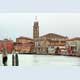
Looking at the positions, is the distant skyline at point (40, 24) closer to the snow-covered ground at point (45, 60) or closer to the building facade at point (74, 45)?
the building facade at point (74, 45)

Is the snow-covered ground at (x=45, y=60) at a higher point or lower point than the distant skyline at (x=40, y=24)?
lower

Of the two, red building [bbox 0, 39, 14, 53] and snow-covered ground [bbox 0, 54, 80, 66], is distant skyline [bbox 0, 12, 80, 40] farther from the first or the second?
snow-covered ground [bbox 0, 54, 80, 66]

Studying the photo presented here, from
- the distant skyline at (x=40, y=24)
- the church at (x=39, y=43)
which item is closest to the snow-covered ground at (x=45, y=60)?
the church at (x=39, y=43)

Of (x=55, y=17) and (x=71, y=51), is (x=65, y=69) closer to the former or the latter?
(x=71, y=51)

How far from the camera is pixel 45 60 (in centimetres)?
373

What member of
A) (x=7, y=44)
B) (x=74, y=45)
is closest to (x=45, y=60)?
(x=74, y=45)

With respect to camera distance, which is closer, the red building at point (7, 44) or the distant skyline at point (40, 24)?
the distant skyline at point (40, 24)

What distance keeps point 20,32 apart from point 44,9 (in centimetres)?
59

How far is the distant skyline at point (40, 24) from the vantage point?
368cm

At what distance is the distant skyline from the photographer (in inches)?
145

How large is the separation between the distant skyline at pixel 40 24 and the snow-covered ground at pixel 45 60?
369 mm

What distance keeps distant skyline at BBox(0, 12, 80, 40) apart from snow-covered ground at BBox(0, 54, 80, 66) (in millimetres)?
369

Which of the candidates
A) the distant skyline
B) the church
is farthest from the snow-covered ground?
the distant skyline

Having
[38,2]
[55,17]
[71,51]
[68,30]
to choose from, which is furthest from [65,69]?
[38,2]
